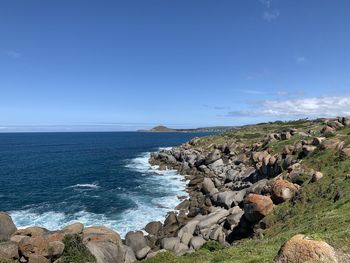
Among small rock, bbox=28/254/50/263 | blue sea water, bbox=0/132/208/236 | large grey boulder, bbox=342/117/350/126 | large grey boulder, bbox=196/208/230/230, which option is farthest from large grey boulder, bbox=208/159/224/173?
small rock, bbox=28/254/50/263

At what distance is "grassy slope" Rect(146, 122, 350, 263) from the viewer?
62.3 ft

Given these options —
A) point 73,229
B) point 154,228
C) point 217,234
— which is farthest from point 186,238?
point 73,229

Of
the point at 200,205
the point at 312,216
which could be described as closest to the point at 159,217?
the point at 200,205

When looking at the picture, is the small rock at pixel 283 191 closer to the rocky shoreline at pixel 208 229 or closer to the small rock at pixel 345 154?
the rocky shoreline at pixel 208 229

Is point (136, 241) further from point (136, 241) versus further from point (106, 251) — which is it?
point (106, 251)

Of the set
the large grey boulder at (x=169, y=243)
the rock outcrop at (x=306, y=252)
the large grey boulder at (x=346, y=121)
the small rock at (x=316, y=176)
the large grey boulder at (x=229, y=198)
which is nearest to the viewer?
the rock outcrop at (x=306, y=252)

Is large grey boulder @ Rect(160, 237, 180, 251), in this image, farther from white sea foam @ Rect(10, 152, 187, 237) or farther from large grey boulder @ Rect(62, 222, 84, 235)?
large grey boulder @ Rect(62, 222, 84, 235)

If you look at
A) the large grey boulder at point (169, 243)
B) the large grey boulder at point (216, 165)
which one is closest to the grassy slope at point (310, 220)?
the large grey boulder at point (169, 243)

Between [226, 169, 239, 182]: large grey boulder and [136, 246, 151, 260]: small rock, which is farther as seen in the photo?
[226, 169, 239, 182]: large grey boulder

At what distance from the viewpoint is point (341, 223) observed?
21406mm

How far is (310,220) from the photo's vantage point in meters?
26.6

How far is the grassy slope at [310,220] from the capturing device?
19000mm

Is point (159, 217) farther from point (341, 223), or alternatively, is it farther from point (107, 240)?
point (341, 223)

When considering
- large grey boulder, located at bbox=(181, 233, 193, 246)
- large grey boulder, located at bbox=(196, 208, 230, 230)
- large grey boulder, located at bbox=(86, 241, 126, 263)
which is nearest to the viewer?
large grey boulder, located at bbox=(86, 241, 126, 263)
